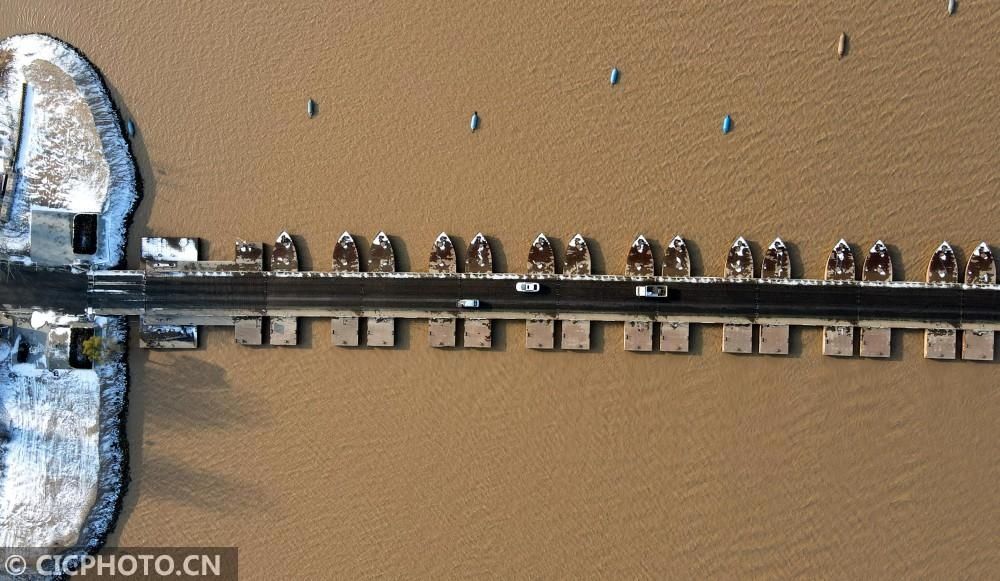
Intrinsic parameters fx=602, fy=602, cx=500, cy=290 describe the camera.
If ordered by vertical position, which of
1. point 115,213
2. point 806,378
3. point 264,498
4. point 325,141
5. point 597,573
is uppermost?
point 325,141

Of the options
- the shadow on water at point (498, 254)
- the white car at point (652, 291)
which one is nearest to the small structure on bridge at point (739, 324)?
the white car at point (652, 291)

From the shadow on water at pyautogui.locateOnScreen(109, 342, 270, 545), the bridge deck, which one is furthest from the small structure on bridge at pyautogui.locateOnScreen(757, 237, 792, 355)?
the shadow on water at pyautogui.locateOnScreen(109, 342, 270, 545)

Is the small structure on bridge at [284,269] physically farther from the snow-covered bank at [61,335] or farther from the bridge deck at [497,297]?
the snow-covered bank at [61,335]

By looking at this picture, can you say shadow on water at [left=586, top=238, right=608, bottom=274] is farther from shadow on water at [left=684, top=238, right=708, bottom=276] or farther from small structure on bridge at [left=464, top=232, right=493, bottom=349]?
small structure on bridge at [left=464, top=232, right=493, bottom=349]

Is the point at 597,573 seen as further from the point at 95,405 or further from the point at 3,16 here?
the point at 3,16

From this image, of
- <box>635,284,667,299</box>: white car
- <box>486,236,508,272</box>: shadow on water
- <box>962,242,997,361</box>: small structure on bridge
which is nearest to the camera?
<box>962,242,997,361</box>: small structure on bridge

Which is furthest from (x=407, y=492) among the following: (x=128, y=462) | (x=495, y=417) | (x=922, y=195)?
(x=922, y=195)
